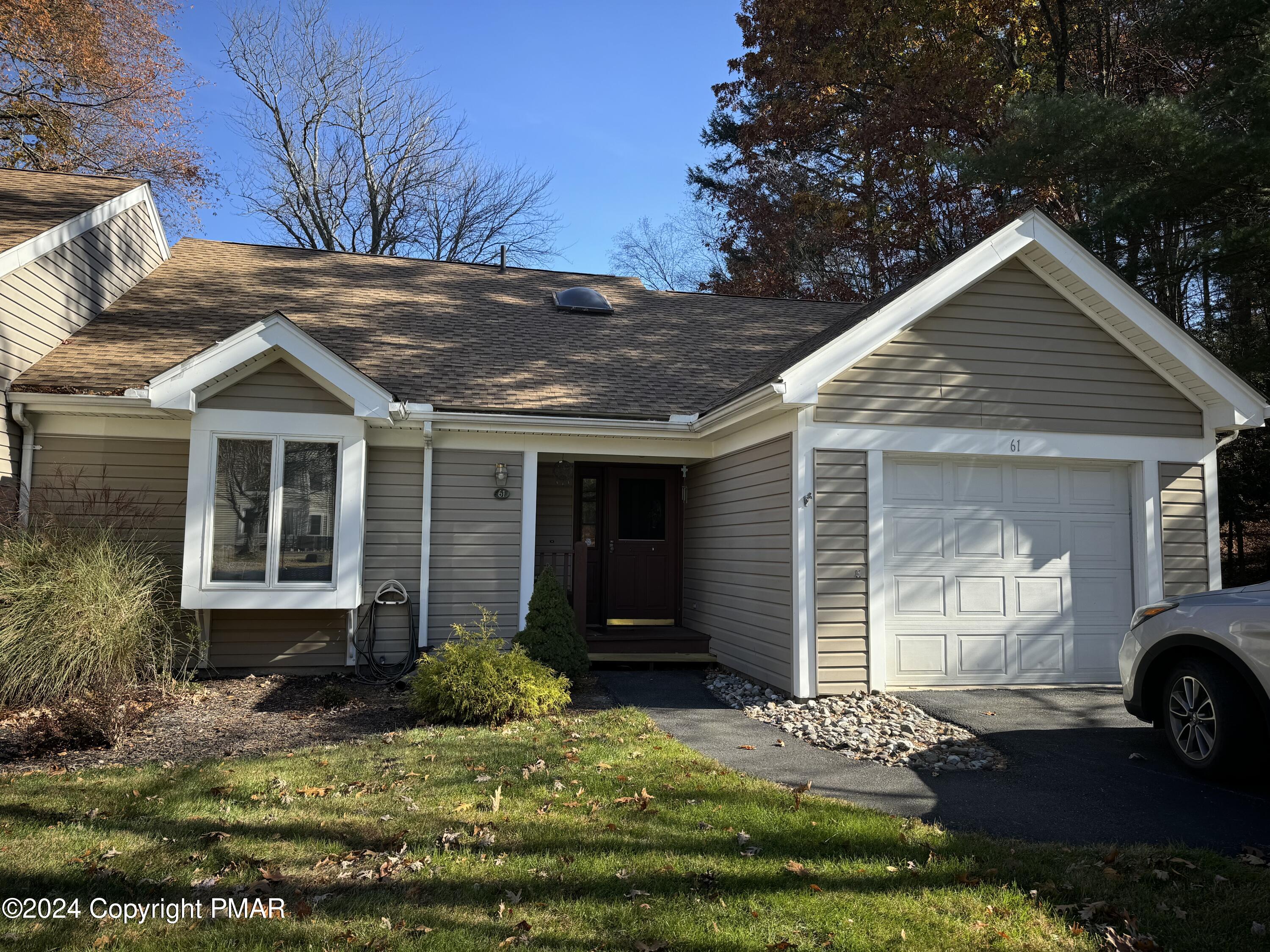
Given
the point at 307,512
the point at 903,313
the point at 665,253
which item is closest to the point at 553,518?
the point at 307,512

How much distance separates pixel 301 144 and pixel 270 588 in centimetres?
1948

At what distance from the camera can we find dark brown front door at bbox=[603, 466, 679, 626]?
34.8 feet

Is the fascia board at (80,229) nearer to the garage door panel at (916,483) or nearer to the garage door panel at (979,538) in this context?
the garage door panel at (916,483)

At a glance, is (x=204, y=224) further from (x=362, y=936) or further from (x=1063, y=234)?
(x=362, y=936)

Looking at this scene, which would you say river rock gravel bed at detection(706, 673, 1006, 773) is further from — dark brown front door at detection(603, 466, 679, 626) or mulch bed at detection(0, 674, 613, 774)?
dark brown front door at detection(603, 466, 679, 626)

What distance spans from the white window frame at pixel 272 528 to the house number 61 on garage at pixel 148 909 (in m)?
4.73

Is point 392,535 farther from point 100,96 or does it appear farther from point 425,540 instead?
point 100,96

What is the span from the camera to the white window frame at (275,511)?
7.68 m

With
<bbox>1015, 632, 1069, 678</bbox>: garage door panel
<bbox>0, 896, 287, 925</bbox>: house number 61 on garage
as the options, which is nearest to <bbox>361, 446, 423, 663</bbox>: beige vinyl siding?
<bbox>0, 896, 287, 925</bbox>: house number 61 on garage

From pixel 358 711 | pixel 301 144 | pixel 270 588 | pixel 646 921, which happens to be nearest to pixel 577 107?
pixel 301 144

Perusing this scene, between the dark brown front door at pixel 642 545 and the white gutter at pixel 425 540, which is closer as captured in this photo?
the white gutter at pixel 425 540

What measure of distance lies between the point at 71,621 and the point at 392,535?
10.4 ft

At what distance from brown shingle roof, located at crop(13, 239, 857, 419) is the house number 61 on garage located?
594 cm

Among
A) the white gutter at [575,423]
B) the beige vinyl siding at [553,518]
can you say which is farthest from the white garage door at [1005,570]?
the beige vinyl siding at [553,518]
